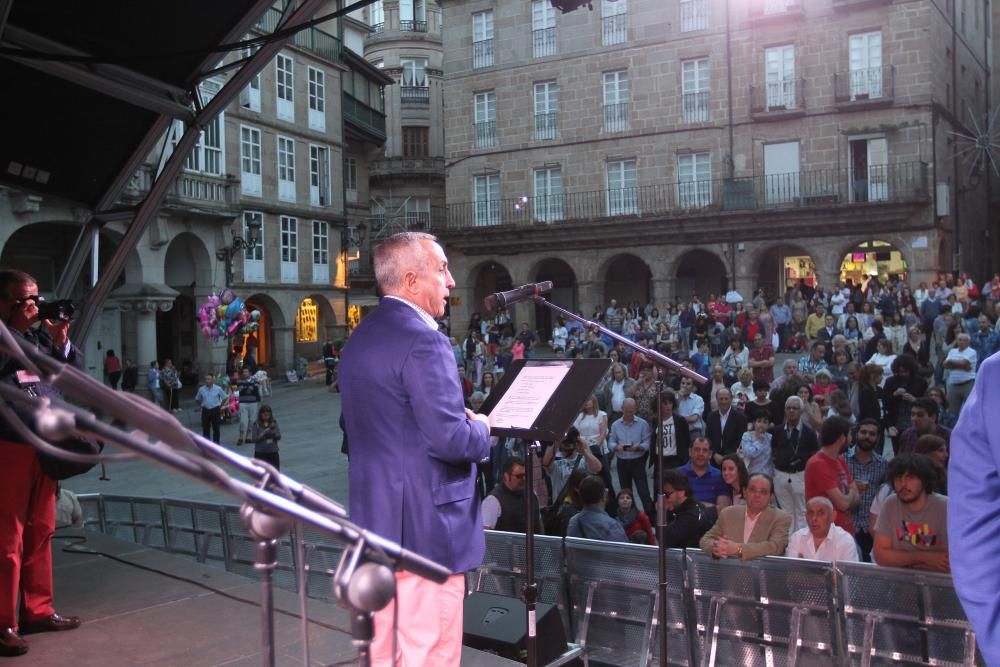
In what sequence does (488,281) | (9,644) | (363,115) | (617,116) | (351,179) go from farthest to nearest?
(488,281) < (351,179) < (363,115) < (617,116) < (9,644)

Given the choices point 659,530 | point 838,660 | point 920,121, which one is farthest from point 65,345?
point 920,121

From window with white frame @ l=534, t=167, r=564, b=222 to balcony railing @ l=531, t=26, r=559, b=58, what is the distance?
150 inches

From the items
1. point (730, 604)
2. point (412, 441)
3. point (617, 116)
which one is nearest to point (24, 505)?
point (412, 441)

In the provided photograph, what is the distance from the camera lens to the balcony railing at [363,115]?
32.1 metres

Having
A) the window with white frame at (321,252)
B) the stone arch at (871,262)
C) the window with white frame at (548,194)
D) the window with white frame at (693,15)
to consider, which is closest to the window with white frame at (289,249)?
the window with white frame at (321,252)

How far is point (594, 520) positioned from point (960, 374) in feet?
21.3

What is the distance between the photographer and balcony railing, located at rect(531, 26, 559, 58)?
2898cm

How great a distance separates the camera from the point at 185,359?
87.9 ft

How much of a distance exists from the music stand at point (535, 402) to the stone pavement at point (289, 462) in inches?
163

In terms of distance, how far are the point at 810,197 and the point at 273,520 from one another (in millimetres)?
25643

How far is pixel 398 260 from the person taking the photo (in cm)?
303

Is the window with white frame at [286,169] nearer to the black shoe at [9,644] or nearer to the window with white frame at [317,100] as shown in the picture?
the window with white frame at [317,100]

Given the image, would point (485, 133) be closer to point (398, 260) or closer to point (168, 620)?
point (168, 620)

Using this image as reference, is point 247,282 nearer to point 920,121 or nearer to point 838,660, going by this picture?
point 920,121
